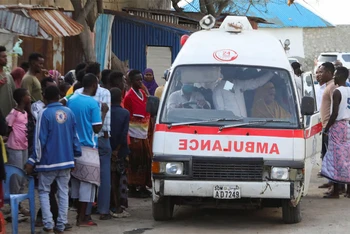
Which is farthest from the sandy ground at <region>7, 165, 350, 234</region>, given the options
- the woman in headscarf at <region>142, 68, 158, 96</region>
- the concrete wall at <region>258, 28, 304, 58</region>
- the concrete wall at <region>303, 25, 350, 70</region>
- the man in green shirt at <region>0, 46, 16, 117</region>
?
the concrete wall at <region>303, 25, 350, 70</region>

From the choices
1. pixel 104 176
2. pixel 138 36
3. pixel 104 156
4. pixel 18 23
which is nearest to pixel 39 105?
pixel 104 156

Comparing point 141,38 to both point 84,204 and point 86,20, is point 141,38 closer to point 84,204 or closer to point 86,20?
point 86,20

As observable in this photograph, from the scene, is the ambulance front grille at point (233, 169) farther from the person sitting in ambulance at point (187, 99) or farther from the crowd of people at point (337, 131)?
the crowd of people at point (337, 131)

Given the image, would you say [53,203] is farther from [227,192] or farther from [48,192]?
[227,192]

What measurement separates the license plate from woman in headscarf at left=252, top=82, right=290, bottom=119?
99 cm

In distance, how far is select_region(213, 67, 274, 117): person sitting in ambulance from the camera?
31.3 feet

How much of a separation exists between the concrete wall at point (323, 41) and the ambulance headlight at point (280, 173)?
44.5 meters

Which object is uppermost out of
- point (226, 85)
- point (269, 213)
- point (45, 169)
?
point (226, 85)

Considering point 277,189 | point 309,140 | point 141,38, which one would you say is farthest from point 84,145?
point 141,38

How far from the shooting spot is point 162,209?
970 cm

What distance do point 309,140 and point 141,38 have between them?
13084mm

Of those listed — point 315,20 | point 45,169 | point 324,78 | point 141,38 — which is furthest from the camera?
point 315,20

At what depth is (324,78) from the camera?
41.4 feet

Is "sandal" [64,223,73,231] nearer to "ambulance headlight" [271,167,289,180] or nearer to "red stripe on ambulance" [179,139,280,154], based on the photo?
"red stripe on ambulance" [179,139,280,154]
